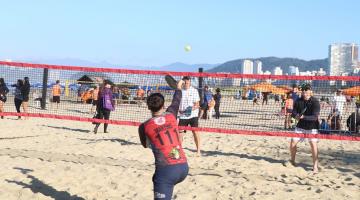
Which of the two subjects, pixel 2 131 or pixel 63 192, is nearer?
pixel 63 192

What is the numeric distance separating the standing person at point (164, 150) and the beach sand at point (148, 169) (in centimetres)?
210

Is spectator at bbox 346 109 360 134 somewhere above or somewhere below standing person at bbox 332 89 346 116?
below

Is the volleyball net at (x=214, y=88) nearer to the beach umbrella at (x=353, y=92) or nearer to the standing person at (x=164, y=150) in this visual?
the beach umbrella at (x=353, y=92)

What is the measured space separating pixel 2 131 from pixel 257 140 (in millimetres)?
6911

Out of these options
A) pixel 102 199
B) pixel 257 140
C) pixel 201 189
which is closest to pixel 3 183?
pixel 102 199

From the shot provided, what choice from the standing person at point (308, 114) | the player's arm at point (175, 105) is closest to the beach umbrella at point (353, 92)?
the standing person at point (308, 114)

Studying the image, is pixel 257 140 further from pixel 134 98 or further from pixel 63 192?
pixel 63 192

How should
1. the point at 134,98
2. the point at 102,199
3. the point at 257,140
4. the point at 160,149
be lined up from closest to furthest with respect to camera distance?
the point at 160,149 → the point at 102,199 → the point at 134,98 → the point at 257,140

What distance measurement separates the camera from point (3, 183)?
6.89m

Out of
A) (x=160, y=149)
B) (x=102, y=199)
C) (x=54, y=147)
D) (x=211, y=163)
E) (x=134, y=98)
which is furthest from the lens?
(x=134, y=98)

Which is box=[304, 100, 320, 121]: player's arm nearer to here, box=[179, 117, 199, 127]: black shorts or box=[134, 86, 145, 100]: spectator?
box=[179, 117, 199, 127]: black shorts

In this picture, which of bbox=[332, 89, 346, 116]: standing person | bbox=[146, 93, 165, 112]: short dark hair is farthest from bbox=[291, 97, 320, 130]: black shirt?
bbox=[146, 93, 165, 112]: short dark hair

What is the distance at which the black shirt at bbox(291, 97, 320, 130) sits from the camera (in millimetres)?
7922

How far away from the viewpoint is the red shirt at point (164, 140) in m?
4.25
